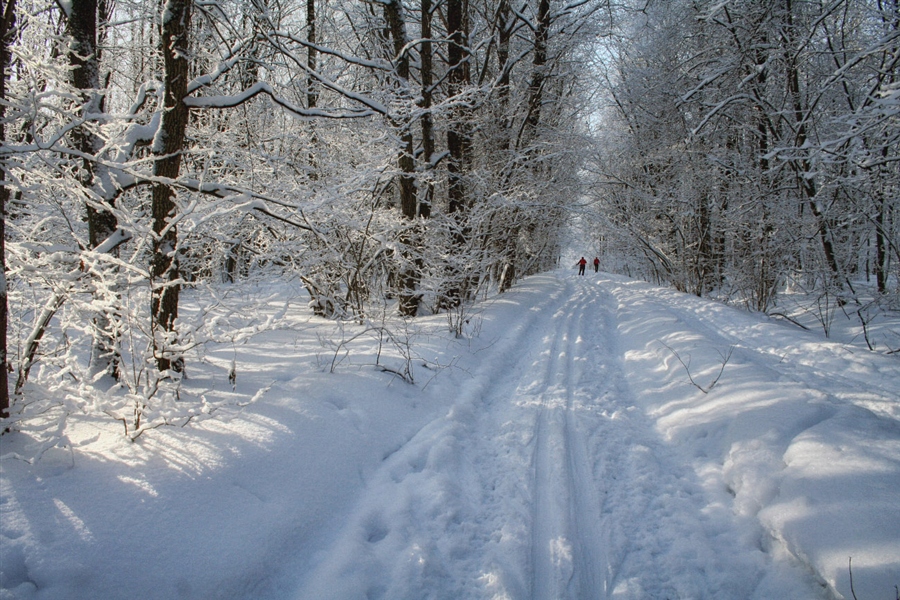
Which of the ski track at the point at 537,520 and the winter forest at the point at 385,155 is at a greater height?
the winter forest at the point at 385,155

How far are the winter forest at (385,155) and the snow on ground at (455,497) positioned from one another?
2.54ft

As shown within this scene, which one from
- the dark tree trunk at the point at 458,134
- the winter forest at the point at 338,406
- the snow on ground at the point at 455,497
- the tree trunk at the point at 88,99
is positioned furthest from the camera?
the dark tree trunk at the point at 458,134

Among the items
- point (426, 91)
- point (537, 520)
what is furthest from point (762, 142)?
point (537, 520)

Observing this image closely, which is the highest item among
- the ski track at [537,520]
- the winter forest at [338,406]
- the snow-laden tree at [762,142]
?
the snow-laden tree at [762,142]

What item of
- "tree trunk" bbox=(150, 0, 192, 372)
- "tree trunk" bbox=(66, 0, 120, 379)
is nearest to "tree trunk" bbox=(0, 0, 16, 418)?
Result: "tree trunk" bbox=(150, 0, 192, 372)

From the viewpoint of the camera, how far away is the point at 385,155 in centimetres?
680

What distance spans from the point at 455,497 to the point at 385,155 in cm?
570

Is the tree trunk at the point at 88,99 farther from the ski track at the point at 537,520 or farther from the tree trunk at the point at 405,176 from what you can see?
the tree trunk at the point at 405,176

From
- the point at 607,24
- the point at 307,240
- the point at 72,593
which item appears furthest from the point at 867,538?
the point at 607,24

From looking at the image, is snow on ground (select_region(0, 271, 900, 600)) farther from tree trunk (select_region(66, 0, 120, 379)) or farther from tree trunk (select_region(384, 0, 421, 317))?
tree trunk (select_region(384, 0, 421, 317))

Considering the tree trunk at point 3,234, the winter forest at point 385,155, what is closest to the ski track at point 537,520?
the winter forest at point 385,155

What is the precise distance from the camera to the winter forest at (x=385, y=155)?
3.27m

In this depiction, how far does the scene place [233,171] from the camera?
276 inches

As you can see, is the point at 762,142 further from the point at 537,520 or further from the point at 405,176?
the point at 537,520
